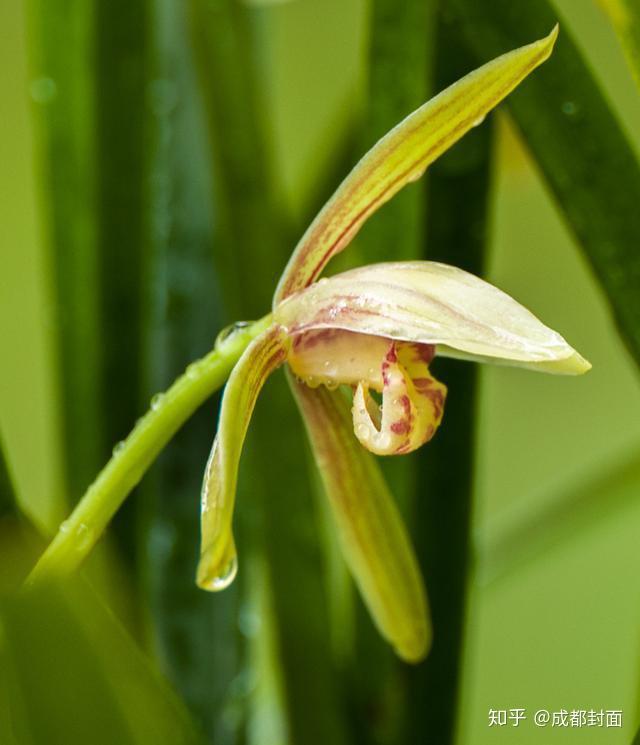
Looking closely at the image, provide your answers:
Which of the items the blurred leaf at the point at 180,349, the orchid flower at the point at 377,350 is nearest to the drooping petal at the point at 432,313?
the orchid flower at the point at 377,350

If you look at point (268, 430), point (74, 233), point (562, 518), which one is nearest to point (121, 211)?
point (74, 233)

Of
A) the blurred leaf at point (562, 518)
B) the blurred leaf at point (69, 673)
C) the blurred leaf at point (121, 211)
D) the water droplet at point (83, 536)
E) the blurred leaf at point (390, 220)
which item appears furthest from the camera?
the blurred leaf at point (562, 518)

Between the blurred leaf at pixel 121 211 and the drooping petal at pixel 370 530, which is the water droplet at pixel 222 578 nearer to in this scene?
the drooping petal at pixel 370 530

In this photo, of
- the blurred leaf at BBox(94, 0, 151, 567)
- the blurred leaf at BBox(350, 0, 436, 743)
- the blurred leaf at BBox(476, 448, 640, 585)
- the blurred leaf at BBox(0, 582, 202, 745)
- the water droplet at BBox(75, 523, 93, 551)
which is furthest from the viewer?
the blurred leaf at BBox(476, 448, 640, 585)

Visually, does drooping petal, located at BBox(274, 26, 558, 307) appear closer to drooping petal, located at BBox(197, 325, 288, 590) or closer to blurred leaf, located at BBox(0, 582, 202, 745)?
drooping petal, located at BBox(197, 325, 288, 590)

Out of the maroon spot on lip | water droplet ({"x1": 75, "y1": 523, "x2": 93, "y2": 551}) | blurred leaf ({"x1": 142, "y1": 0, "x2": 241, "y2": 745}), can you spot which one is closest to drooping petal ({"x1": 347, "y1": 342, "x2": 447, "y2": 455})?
the maroon spot on lip

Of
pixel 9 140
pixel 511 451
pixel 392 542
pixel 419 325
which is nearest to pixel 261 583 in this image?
pixel 392 542

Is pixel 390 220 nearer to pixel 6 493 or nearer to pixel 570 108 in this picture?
pixel 570 108

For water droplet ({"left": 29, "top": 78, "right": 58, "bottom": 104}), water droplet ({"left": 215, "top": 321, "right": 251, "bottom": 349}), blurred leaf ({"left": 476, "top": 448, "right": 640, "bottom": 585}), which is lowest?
blurred leaf ({"left": 476, "top": 448, "right": 640, "bottom": 585})
